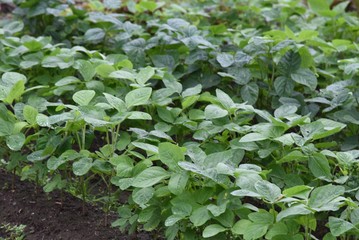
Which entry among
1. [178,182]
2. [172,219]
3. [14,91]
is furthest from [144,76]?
[172,219]

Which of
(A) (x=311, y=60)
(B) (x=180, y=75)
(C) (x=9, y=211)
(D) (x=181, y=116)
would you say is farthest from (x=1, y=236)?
(A) (x=311, y=60)

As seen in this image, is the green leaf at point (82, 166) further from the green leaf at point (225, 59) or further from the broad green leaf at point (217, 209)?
the green leaf at point (225, 59)

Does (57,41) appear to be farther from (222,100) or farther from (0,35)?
(222,100)

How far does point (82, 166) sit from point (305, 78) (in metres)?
1.38

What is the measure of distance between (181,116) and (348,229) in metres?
1.16

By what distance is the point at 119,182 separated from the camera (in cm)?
279

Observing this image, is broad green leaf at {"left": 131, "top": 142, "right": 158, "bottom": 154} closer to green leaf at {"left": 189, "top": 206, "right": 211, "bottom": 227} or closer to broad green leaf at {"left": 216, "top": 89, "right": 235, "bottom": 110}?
green leaf at {"left": 189, "top": 206, "right": 211, "bottom": 227}

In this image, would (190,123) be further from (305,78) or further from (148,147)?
(305,78)

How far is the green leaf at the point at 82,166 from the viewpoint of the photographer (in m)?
2.92

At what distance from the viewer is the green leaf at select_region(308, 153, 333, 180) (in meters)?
2.90

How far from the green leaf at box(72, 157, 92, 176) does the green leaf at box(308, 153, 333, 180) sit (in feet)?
2.87

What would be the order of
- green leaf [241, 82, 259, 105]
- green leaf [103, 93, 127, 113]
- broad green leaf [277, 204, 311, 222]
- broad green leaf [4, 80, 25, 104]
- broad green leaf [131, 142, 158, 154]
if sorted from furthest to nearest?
green leaf [241, 82, 259, 105]
broad green leaf [4, 80, 25, 104]
green leaf [103, 93, 127, 113]
broad green leaf [131, 142, 158, 154]
broad green leaf [277, 204, 311, 222]

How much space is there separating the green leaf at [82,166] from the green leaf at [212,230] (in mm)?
609

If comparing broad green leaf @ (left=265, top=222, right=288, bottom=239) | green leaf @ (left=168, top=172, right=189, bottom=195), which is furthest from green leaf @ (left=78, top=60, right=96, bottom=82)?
broad green leaf @ (left=265, top=222, right=288, bottom=239)
